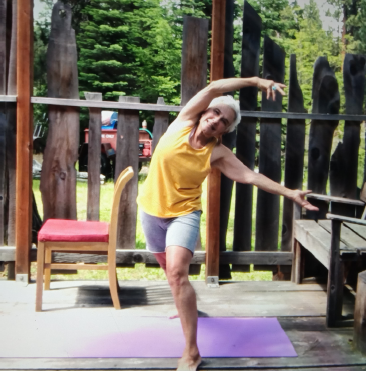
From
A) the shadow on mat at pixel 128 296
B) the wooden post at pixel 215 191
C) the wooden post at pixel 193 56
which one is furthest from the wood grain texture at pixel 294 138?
the shadow on mat at pixel 128 296

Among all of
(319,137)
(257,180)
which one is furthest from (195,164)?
(319,137)

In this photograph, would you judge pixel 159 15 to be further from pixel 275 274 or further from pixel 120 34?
pixel 275 274

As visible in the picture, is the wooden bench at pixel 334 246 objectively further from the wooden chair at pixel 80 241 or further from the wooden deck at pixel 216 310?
the wooden chair at pixel 80 241

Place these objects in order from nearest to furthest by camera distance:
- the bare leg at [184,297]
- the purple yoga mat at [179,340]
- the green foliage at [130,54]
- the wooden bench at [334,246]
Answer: the bare leg at [184,297]
the purple yoga mat at [179,340]
the wooden bench at [334,246]
the green foliage at [130,54]

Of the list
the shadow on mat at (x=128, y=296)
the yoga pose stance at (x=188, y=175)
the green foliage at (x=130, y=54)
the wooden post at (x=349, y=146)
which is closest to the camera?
the yoga pose stance at (x=188, y=175)

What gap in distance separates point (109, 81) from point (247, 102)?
14.5m

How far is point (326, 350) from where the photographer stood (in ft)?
9.91

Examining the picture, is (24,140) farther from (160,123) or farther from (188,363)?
(188,363)

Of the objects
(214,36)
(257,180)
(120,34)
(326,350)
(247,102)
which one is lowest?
(326,350)

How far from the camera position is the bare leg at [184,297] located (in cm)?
260

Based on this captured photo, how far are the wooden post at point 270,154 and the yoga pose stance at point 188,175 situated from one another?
1.34 m

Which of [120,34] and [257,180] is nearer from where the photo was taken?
[257,180]

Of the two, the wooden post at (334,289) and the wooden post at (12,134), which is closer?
the wooden post at (334,289)

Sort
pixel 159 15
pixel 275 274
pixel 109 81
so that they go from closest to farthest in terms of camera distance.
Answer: pixel 275 274 < pixel 109 81 < pixel 159 15
